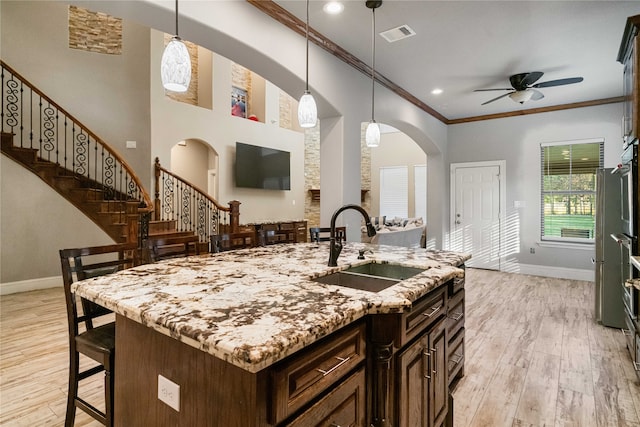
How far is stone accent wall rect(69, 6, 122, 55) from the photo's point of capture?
5879 millimetres

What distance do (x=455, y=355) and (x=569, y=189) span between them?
16.6 ft

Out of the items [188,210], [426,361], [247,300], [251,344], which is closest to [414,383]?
[426,361]

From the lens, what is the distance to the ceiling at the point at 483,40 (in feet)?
9.57

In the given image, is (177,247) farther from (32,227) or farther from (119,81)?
(119,81)

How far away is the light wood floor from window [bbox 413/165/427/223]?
5741 millimetres

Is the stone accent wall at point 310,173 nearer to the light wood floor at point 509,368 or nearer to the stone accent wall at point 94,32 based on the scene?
the stone accent wall at point 94,32

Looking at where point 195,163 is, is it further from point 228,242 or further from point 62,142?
point 228,242

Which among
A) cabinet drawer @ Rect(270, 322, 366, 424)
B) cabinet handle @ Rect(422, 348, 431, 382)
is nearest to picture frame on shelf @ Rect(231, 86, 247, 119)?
cabinet handle @ Rect(422, 348, 431, 382)

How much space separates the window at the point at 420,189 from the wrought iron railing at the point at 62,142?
7365mm

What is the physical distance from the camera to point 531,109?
5945 millimetres

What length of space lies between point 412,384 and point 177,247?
1590 mm

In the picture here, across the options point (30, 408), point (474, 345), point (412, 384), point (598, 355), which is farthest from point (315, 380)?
point (598, 355)

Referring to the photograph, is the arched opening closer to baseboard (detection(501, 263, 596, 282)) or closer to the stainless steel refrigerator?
baseboard (detection(501, 263, 596, 282))

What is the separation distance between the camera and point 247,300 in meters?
1.17
